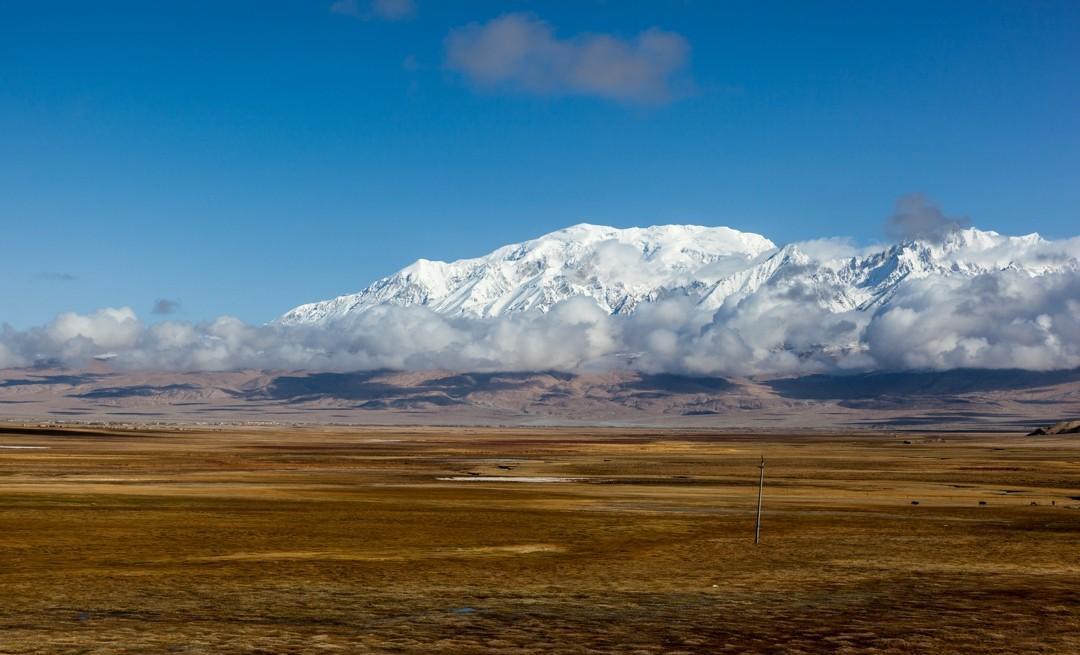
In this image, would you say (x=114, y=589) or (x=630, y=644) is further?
(x=114, y=589)

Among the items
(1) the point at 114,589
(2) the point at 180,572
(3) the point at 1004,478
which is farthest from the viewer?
(3) the point at 1004,478

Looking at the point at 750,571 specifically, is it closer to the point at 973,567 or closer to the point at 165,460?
the point at 973,567

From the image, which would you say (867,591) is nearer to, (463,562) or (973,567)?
(973,567)

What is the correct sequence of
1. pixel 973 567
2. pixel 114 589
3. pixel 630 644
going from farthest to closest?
pixel 973 567, pixel 114 589, pixel 630 644

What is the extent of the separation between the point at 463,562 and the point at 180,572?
7665mm

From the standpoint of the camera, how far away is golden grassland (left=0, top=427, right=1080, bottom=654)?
21688mm

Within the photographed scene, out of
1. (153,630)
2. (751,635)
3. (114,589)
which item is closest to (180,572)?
(114,589)

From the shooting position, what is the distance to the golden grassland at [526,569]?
21688 millimetres

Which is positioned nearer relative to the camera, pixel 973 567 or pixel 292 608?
Result: pixel 292 608

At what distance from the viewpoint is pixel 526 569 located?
107ft

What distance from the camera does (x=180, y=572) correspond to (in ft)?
101

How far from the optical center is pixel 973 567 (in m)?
33.4

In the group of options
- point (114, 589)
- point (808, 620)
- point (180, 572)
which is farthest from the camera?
point (180, 572)

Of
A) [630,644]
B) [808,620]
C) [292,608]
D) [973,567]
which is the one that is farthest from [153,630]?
[973,567]
